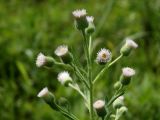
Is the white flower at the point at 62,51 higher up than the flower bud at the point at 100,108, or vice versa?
the white flower at the point at 62,51

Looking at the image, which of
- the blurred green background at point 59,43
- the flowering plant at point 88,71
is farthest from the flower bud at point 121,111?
the blurred green background at point 59,43

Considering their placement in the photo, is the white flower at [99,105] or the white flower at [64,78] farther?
the white flower at [64,78]

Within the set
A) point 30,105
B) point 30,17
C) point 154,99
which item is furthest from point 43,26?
point 154,99

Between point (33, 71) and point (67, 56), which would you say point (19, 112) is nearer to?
point (33, 71)

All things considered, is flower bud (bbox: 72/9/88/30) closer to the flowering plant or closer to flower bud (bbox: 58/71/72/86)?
the flowering plant

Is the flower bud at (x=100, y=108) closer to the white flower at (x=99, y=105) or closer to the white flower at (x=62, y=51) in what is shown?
the white flower at (x=99, y=105)

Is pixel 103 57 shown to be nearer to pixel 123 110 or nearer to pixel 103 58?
pixel 103 58

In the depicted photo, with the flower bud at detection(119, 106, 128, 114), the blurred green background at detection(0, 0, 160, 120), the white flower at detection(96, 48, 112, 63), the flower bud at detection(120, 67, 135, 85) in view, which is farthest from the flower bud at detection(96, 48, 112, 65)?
the blurred green background at detection(0, 0, 160, 120)

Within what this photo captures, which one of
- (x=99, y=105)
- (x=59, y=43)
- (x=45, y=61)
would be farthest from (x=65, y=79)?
(x=59, y=43)
